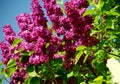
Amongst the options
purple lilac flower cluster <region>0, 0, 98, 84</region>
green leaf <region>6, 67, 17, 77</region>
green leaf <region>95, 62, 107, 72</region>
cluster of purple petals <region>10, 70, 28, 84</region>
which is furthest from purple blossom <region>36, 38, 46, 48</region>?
green leaf <region>95, 62, 107, 72</region>

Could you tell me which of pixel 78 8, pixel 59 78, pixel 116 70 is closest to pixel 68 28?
pixel 78 8

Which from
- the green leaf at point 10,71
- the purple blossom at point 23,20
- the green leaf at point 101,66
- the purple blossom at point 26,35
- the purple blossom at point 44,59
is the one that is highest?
the purple blossom at point 23,20

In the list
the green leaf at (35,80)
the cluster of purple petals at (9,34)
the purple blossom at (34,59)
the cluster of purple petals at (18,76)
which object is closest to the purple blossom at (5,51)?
the cluster of purple petals at (9,34)

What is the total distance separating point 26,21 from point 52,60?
85 centimetres

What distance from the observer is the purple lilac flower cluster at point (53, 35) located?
354cm

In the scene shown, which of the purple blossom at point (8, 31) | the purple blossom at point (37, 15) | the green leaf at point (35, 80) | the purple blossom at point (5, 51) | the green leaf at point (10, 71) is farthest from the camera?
the purple blossom at point (8, 31)

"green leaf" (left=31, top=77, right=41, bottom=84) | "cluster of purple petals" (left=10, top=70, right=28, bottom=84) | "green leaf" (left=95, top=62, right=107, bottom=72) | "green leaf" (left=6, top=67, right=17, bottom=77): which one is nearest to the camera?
"green leaf" (left=95, top=62, right=107, bottom=72)

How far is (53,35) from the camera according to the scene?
3.97 m

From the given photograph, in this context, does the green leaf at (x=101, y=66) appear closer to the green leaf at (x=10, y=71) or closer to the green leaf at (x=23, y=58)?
the green leaf at (x=23, y=58)

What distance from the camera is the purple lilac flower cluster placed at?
3.54m

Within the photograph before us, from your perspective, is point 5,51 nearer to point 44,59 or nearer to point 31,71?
point 31,71

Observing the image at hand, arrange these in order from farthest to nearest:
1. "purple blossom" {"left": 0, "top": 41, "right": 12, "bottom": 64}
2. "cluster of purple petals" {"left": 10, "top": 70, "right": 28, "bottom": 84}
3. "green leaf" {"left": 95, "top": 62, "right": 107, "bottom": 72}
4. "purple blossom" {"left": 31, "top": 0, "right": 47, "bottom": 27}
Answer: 1. "purple blossom" {"left": 0, "top": 41, "right": 12, "bottom": 64}
2. "cluster of purple petals" {"left": 10, "top": 70, "right": 28, "bottom": 84}
3. "purple blossom" {"left": 31, "top": 0, "right": 47, "bottom": 27}
4. "green leaf" {"left": 95, "top": 62, "right": 107, "bottom": 72}

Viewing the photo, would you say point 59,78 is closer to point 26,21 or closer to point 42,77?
point 42,77

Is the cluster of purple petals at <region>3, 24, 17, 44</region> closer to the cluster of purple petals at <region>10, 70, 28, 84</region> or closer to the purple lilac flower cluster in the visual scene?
the purple lilac flower cluster
